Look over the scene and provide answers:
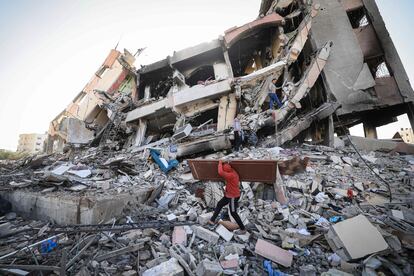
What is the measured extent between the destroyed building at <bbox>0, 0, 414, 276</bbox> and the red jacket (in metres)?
0.20

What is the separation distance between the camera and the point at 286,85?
978cm

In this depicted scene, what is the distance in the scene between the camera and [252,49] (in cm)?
1377

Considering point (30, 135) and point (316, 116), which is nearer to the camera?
point (316, 116)

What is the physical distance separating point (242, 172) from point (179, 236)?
1.71m

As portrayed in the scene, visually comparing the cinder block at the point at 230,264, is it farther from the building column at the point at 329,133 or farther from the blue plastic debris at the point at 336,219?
the building column at the point at 329,133

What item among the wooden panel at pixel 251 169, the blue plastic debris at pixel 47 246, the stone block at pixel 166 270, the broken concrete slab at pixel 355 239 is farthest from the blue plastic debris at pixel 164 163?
the broken concrete slab at pixel 355 239

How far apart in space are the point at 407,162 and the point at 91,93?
1925 centimetres

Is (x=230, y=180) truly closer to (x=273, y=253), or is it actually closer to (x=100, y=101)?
(x=273, y=253)

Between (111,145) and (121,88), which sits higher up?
(121,88)

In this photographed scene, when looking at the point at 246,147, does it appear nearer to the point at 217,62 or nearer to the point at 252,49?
the point at 217,62

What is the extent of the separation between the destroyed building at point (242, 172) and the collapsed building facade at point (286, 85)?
8 cm

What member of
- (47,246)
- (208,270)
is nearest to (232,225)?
(208,270)

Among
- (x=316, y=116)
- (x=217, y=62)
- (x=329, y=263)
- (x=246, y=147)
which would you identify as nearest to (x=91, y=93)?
(x=217, y=62)

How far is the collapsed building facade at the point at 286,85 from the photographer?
9000 mm
